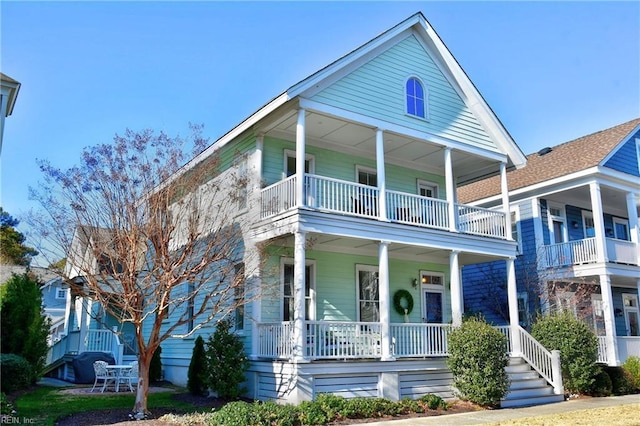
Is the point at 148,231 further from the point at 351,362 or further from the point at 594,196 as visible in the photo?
the point at 594,196

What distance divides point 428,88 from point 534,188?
7046 millimetres

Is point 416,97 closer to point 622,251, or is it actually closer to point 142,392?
point 622,251

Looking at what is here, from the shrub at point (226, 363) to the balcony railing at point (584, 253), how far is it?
41.3 ft

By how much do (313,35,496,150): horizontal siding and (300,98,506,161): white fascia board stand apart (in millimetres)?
151

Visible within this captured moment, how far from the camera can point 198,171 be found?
12211 millimetres

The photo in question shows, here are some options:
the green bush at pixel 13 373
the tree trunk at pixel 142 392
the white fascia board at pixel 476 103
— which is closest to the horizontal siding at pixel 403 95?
the white fascia board at pixel 476 103

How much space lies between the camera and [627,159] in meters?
21.5

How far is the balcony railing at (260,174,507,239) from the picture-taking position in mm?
13719

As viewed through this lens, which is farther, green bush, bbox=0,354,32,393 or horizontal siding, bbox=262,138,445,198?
horizontal siding, bbox=262,138,445,198

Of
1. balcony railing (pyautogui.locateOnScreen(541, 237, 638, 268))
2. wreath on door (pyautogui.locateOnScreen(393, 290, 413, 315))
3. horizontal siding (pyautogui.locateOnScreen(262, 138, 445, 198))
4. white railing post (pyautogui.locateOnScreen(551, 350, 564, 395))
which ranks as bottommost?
white railing post (pyautogui.locateOnScreen(551, 350, 564, 395))

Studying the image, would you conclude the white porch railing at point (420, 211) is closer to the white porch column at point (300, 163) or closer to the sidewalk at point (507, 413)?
the white porch column at point (300, 163)

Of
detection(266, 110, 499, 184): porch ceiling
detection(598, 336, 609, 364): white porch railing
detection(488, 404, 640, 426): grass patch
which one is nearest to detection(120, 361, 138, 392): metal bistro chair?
detection(266, 110, 499, 184): porch ceiling

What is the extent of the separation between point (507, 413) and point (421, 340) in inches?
115

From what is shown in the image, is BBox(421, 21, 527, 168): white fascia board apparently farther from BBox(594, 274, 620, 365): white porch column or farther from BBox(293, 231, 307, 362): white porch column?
BBox(293, 231, 307, 362): white porch column
